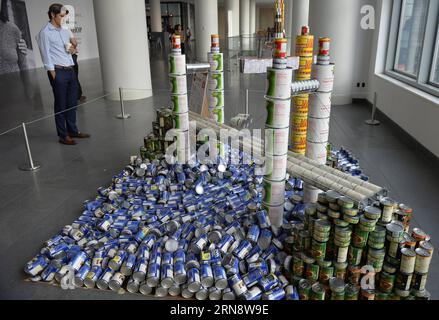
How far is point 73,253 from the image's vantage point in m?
3.81

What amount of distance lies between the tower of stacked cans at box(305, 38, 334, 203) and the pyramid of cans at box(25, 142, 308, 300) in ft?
2.34

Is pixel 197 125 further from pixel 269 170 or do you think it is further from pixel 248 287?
pixel 248 287

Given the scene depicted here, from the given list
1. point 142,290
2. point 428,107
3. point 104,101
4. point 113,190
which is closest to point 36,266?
point 142,290

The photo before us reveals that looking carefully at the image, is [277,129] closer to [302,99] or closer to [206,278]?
[302,99]

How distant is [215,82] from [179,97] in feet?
2.48

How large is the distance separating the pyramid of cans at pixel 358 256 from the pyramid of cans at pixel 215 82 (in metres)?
2.90

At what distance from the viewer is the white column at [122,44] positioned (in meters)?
10.7

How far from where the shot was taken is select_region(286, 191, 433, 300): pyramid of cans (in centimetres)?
305

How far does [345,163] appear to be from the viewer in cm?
568

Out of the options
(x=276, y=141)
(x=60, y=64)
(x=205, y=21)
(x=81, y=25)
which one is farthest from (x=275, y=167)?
(x=81, y=25)

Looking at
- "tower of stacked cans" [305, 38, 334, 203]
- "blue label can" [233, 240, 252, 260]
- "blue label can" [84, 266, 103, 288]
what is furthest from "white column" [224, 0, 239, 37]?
"blue label can" [84, 266, 103, 288]

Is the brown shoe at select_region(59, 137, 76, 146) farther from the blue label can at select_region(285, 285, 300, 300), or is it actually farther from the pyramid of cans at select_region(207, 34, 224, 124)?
the blue label can at select_region(285, 285, 300, 300)

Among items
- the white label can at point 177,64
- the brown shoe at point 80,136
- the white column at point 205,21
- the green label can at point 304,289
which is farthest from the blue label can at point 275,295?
the white column at point 205,21

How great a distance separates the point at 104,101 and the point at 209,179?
24.2 feet
